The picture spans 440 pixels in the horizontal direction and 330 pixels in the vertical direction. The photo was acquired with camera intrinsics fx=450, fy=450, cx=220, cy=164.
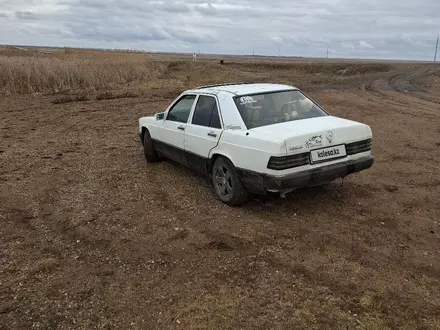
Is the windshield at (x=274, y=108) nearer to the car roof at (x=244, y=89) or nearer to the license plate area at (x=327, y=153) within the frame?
the car roof at (x=244, y=89)

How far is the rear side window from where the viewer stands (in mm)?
6164

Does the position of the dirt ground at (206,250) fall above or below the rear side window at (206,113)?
below

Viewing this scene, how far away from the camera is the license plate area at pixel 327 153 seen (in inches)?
207

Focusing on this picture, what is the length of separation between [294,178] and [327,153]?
0.58 m

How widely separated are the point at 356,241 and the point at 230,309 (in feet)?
6.03

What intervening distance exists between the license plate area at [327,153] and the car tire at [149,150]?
3.65 meters

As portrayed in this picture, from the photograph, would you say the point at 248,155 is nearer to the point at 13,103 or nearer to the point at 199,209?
the point at 199,209

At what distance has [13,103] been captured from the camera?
17906 mm

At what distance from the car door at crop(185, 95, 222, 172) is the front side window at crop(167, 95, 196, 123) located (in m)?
0.22

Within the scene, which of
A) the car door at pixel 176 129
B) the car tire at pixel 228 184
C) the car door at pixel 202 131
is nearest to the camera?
the car tire at pixel 228 184

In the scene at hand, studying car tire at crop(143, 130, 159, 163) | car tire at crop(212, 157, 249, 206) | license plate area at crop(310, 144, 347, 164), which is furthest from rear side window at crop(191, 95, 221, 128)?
car tire at crop(143, 130, 159, 163)

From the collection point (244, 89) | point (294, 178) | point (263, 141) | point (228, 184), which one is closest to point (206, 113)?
point (244, 89)

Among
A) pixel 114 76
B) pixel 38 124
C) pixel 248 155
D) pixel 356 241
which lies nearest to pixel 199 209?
pixel 248 155

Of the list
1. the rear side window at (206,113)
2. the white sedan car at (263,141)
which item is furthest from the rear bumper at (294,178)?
the rear side window at (206,113)
